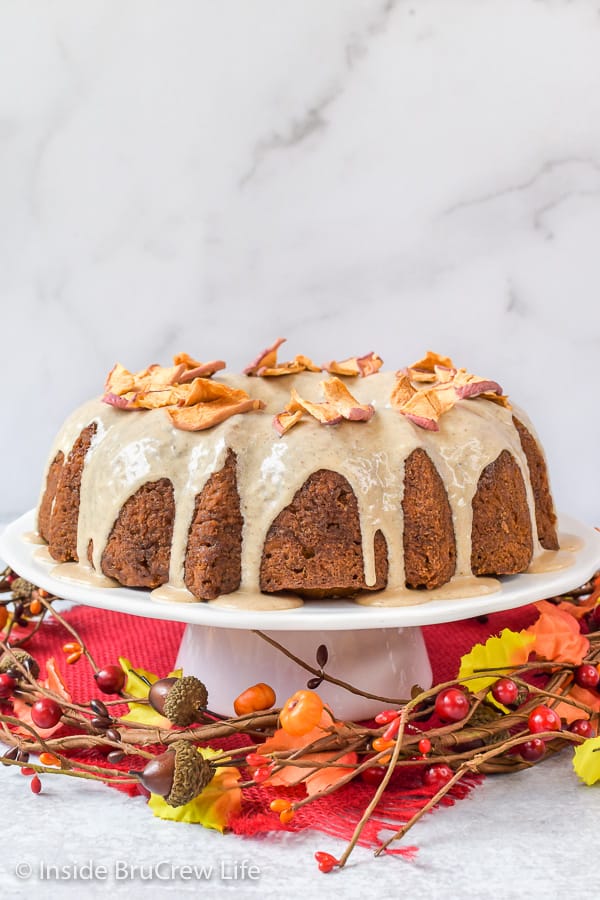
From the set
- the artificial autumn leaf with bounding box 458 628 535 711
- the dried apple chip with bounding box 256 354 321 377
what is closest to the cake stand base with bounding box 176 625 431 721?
the artificial autumn leaf with bounding box 458 628 535 711

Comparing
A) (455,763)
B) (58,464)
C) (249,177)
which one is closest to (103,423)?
(58,464)

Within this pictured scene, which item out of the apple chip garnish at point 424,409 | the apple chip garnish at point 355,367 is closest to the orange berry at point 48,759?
the apple chip garnish at point 424,409

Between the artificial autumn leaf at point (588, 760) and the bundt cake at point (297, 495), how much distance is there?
1.16 feet

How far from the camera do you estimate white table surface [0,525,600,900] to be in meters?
1.38

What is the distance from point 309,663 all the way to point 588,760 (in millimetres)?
514

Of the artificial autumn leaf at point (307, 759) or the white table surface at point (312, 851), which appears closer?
the white table surface at point (312, 851)

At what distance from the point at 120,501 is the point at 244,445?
0.80 ft

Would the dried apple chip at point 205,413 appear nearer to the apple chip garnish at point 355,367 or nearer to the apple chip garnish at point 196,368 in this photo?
the apple chip garnish at point 196,368

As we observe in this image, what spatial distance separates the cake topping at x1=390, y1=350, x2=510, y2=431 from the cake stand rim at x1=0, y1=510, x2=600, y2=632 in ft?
1.08

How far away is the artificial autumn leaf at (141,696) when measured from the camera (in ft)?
5.76

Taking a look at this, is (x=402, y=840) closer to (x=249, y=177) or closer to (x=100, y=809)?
(x=100, y=809)

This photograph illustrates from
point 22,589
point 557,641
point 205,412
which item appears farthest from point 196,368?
point 557,641

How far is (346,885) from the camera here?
4.52 ft

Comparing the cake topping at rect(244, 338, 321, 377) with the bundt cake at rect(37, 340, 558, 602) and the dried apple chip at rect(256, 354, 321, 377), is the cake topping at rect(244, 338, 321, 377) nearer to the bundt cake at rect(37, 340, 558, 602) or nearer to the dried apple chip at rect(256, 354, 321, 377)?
the dried apple chip at rect(256, 354, 321, 377)
